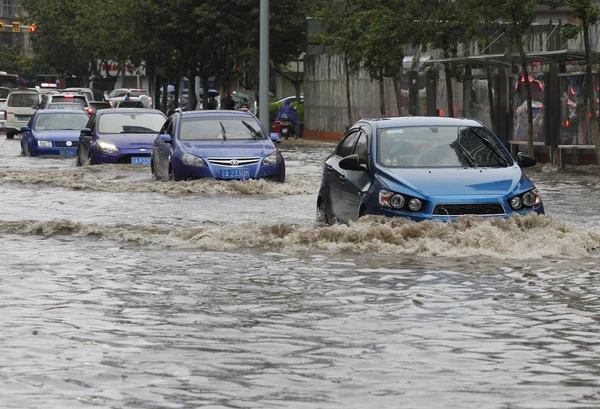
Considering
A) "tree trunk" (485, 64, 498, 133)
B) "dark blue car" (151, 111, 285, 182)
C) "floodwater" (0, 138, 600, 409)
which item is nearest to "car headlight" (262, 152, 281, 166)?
"dark blue car" (151, 111, 285, 182)

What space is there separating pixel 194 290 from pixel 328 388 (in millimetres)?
4296

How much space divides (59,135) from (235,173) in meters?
14.9

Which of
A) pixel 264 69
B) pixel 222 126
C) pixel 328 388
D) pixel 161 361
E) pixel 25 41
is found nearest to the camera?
pixel 328 388

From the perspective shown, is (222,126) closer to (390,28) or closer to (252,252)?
(252,252)

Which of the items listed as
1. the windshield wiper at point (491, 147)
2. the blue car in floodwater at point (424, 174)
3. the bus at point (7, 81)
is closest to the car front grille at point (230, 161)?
the blue car in floodwater at point (424, 174)

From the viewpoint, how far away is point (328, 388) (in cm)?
775

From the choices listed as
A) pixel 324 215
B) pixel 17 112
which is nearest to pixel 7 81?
pixel 17 112

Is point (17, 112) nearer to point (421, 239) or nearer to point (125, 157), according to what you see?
point (125, 157)

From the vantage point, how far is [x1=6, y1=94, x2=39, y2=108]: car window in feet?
201

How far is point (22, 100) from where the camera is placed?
62094 millimetres

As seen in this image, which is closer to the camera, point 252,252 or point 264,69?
point 252,252

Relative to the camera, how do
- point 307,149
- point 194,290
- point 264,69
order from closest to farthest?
point 194,290 < point 264,69 < point 307,149

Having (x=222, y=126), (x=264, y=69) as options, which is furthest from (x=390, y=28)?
(x=222, y=126)

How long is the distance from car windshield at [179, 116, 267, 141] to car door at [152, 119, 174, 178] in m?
0.34
